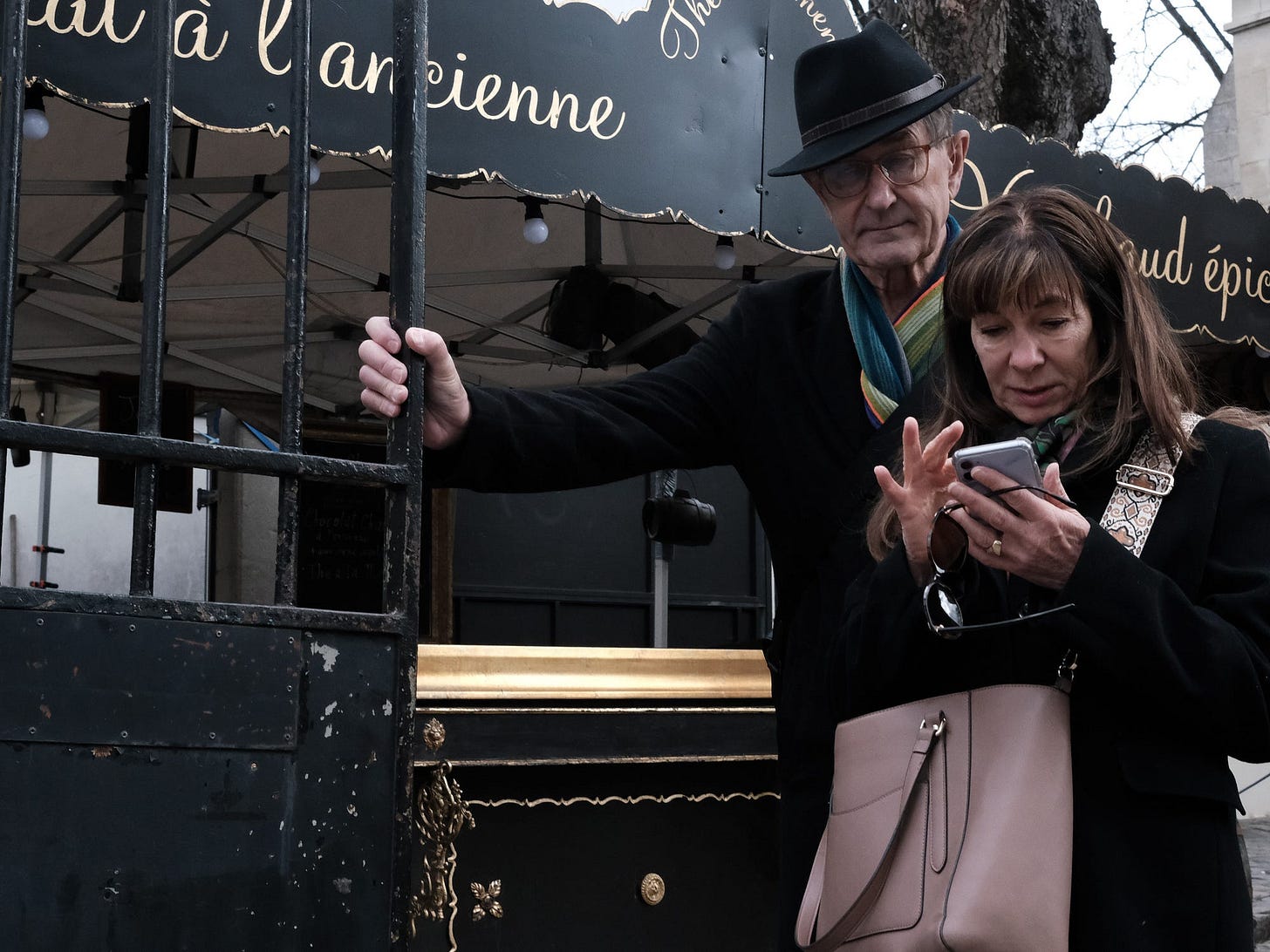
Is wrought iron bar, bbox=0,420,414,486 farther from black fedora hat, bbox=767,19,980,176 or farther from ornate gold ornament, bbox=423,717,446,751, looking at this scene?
ornate gold ornament, bbox=423,717,446,751

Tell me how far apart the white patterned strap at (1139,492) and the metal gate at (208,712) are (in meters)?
0.91

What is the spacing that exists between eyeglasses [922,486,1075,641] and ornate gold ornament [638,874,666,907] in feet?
5.80

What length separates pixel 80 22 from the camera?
287 centimetres

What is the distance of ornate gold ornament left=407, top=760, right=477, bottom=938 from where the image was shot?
114 inches

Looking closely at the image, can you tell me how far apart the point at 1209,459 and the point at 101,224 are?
4.64 metres

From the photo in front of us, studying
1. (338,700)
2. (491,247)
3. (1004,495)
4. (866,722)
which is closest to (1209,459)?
(1004,495)

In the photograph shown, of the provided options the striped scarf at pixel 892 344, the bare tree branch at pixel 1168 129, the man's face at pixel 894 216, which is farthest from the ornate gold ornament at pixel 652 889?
the bare tree branch at pixel 1168 129

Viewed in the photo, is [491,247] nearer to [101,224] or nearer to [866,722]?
[101,224]

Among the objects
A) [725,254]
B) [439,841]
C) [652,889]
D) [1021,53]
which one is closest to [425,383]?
→ [439,841]

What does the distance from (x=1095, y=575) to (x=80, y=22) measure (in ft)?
7.63

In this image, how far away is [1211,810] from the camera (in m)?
1.55

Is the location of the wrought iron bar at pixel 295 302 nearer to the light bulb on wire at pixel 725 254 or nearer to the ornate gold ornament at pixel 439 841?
the ornate gold ornament at pixel 439 841

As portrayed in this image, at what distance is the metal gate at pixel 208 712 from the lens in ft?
5.58

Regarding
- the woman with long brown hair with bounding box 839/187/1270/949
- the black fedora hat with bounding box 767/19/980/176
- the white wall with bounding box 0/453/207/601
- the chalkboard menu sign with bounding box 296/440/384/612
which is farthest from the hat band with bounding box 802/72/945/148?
the white wall with bounding box 0/453/207/601
